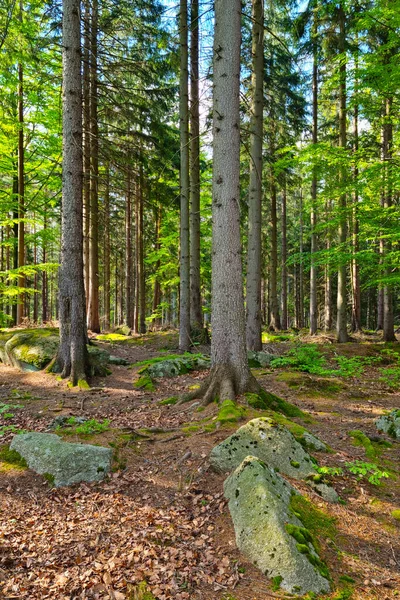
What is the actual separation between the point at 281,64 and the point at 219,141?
10363mm

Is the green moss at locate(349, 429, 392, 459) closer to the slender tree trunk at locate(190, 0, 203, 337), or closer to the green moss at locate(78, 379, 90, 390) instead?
the green moss at locate(78, 379, 90, 390)

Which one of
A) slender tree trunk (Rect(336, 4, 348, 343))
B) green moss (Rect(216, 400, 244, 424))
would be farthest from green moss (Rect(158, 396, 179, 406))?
slender tree trunk (Rect(336, 4, 348, 343))

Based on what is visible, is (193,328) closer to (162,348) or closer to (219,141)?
(162,348)

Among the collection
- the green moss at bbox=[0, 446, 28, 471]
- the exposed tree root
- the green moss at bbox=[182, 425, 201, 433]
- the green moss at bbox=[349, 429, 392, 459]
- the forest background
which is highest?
the forest background

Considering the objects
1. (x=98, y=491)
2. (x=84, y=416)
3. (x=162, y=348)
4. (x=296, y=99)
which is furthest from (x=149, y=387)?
(x=296, y=99)

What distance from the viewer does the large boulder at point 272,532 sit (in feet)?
9.27

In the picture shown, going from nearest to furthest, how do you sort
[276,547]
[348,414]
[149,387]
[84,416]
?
1. [276,547]
2. [84,416]
3. [348,414]
4. [149,387]

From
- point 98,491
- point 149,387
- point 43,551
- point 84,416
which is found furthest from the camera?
point 149,387

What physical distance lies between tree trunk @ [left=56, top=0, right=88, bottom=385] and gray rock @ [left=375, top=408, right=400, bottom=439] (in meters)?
6.41

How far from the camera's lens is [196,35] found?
530 inches

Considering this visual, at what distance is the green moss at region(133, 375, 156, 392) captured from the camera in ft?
28.1

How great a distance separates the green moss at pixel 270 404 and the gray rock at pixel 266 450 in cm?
117

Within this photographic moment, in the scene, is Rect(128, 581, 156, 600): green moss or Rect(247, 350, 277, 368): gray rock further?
Rect(247, 350, 277, 368): gray rock

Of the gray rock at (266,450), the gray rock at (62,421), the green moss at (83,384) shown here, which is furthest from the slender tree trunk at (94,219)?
the gray rock at (266,450)
